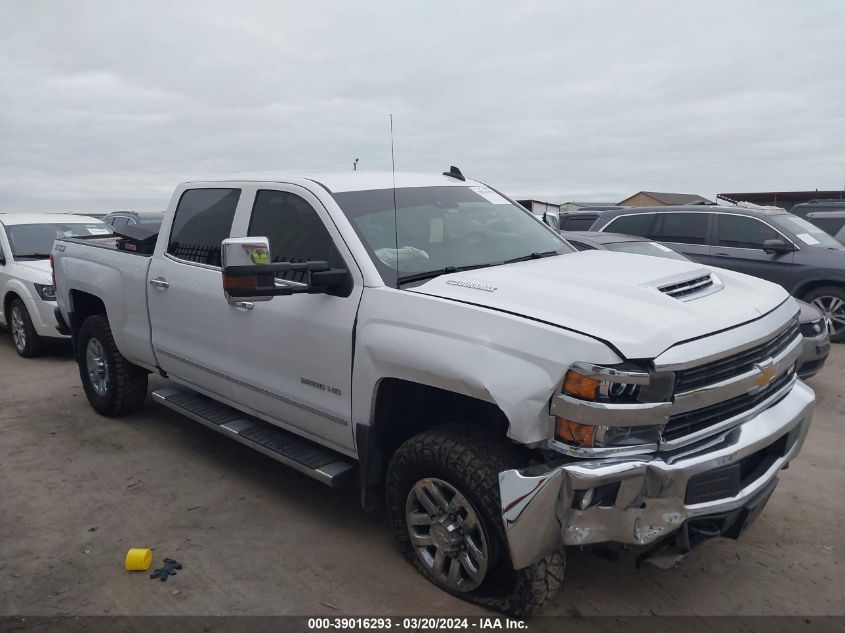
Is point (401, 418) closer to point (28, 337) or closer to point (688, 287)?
point (688, 287)

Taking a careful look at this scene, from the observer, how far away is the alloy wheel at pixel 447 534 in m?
2.90

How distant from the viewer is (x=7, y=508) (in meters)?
4.12

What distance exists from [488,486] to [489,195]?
225 cm

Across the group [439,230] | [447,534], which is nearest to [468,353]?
[447,534]

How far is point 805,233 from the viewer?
8.98 metres

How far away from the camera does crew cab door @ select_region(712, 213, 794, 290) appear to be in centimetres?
866

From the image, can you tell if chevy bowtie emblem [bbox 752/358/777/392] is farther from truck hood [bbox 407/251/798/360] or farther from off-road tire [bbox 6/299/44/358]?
off-road tire [bbox 6/299/44/358]

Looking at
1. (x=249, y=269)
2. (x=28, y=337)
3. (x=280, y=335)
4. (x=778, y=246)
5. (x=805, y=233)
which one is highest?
(x=249, y=269)

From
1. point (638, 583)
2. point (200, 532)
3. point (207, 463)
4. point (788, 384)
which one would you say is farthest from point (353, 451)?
point (788, 384)

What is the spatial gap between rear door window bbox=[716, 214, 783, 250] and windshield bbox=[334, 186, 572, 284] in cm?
579

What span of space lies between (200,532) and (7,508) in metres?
1.30

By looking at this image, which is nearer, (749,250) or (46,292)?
(46,292)

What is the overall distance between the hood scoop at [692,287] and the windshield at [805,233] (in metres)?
A: 6.36

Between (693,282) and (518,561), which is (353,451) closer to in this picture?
(518,561)
